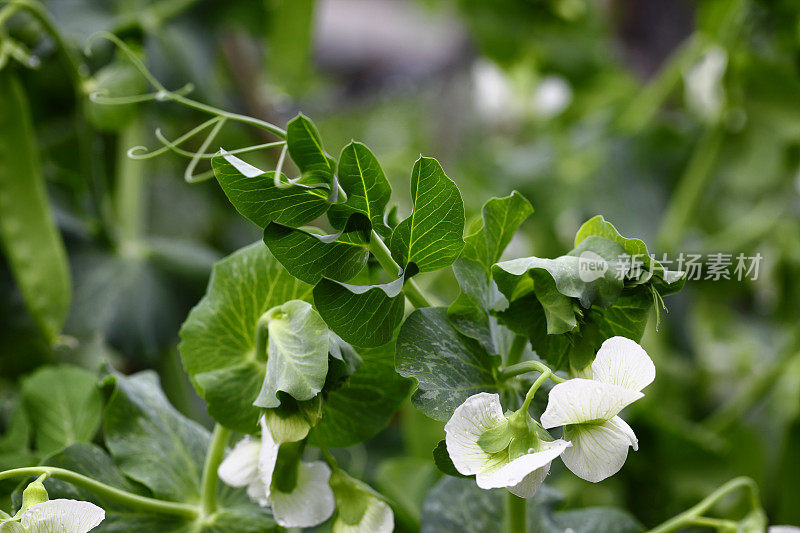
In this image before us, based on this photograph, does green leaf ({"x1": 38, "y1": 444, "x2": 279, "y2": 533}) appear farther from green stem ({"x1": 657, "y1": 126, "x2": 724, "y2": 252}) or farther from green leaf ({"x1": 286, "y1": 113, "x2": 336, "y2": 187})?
green stem ({"x1": 657, "y1": 126, "x2": 724, "y2": 252})

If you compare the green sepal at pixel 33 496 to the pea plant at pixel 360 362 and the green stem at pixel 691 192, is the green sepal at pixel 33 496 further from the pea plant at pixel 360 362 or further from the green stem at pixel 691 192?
the green stem at pixel 691 192

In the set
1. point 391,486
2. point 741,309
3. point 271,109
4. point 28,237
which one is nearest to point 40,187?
point 28,237

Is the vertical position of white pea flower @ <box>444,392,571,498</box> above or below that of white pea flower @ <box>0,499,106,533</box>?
above

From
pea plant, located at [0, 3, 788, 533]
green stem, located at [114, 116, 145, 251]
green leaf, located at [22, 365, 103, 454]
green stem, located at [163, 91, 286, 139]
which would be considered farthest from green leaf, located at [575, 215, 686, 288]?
green stem, located at [114, 116, 145, 251]

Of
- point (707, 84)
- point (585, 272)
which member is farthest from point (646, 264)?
point (707, 84)

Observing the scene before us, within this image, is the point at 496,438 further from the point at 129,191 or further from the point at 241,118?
the point at 129,191

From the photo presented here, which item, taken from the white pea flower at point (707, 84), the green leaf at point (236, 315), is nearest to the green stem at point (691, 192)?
the white pea flower at point (707, 84)
